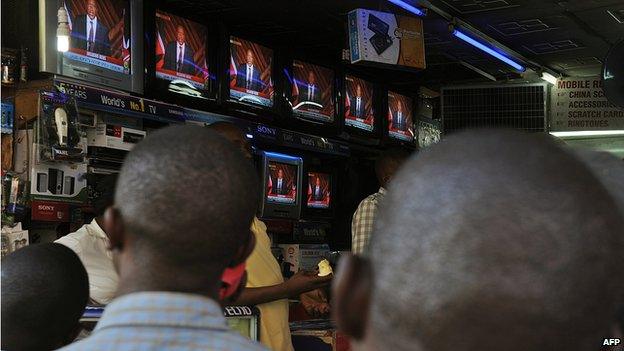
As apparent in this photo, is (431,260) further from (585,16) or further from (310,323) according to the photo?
(585,16)

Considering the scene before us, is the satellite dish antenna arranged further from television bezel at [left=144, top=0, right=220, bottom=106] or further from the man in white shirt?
the man in white shirt

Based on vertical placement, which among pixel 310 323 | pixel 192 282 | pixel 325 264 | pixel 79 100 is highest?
pixel 79 100

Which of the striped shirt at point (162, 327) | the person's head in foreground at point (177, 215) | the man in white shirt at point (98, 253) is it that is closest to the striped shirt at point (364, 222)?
the man in white shirt at point (98, 253)

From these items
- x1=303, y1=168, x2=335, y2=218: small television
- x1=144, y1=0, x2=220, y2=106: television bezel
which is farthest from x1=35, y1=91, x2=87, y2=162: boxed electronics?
x1=303, y1=168, x2=335, y2=218: small television

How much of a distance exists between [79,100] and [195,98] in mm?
1173

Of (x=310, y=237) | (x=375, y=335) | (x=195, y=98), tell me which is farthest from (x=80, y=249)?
(x=310, y=237)

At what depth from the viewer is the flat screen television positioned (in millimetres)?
6125

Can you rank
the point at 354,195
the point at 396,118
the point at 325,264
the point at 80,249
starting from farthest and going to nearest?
the point at 396,118
the point at 354,195
the point at 325,264
the point at 80,249

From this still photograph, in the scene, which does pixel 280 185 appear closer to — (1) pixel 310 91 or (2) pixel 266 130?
→ (2) pixel 266 130

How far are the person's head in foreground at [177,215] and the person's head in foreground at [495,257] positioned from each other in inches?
21.6

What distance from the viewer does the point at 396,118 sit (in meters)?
8.45

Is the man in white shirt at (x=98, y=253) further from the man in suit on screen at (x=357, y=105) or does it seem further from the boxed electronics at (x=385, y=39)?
the man in suit on screen at (x=357, y=105)

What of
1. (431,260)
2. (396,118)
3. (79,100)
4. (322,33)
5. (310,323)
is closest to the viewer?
(431,260)

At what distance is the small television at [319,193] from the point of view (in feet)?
23.4
